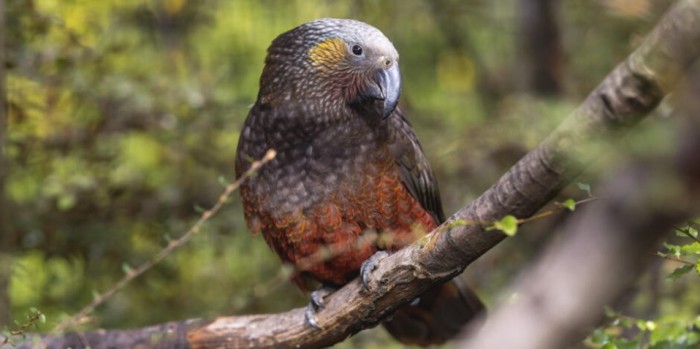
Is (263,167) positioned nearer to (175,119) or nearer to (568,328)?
(175,119)

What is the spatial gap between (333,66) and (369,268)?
839 millimetres

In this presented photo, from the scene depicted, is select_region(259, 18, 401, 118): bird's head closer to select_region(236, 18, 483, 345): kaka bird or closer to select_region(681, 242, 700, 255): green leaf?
select_region(236, 18, 483, 345): kaka bird

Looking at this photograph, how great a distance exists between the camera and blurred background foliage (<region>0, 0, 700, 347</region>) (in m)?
4.55

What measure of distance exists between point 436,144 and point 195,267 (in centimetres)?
167

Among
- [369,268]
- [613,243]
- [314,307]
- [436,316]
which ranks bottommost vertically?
[436,316]

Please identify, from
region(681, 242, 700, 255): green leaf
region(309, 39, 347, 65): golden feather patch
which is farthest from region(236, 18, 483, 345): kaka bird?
region(681, 242, 700, 255): green leaf

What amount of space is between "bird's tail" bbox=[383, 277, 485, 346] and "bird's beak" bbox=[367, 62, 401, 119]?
914 millimetres

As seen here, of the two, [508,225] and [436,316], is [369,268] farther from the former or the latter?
[508,225]

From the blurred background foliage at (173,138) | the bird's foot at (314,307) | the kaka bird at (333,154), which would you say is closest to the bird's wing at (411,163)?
the kaka bird at (333,154)

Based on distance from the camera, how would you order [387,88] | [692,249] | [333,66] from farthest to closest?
1. [333,66]
2. [387,88]
3. [692,249]

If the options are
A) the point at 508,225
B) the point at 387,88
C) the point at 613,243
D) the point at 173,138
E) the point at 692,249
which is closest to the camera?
the point at 613,243

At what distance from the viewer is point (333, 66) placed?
3.58 m

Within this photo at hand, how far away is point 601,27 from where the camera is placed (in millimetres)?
6305

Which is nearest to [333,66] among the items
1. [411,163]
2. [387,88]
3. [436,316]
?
[387,88]
